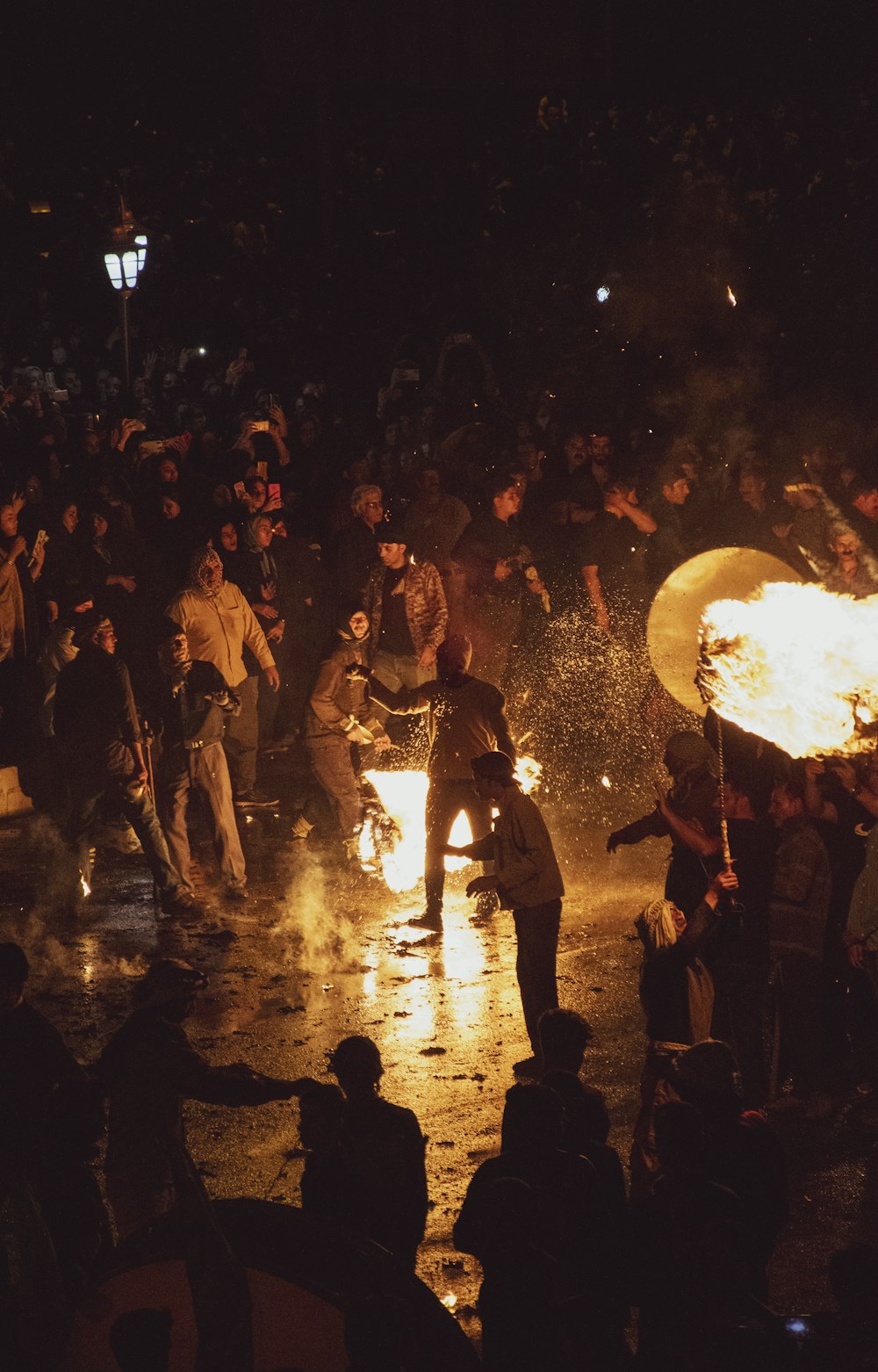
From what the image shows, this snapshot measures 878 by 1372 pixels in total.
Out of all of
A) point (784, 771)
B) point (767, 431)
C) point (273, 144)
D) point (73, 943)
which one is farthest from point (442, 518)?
point (273, 144)

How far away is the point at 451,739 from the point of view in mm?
10070

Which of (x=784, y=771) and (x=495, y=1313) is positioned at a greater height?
(x=784, y=771)

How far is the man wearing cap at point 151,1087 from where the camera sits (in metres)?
5.10

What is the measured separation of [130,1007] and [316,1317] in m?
4.74

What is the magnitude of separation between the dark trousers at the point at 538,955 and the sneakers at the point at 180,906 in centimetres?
346

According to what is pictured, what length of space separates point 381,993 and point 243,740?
181 inches

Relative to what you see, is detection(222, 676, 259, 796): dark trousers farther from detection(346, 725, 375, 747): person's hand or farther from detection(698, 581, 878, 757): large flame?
detection(698, 581, 878, 757): large flame

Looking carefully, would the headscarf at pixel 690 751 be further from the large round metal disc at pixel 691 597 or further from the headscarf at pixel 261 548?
the headscarf at pixel 261 548

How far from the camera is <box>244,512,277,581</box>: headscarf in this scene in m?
13.8

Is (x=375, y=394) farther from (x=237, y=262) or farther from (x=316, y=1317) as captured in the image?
(x=316, y=1317)

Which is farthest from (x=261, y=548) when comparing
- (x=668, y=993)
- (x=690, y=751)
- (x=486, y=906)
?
(x=668, y=993)

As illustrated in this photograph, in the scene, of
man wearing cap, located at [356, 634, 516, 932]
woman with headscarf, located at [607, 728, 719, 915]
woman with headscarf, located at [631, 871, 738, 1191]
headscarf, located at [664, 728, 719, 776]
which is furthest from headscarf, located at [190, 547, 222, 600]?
woman with headscarf, located at [631, 871, 738, 1191]

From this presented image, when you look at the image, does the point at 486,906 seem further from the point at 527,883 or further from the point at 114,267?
the point at 114,267

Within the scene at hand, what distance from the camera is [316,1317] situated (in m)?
4.13
